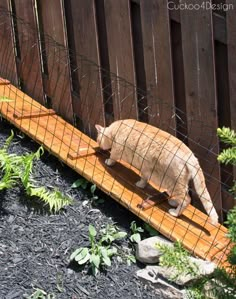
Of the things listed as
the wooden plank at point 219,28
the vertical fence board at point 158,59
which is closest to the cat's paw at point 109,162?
the vertical fence board at point 158,59

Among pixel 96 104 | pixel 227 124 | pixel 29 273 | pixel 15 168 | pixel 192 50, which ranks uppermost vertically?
pixel 192 50

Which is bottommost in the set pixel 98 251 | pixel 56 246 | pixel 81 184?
pixel 56 246

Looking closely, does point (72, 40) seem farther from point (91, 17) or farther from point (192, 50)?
point (192, 50)

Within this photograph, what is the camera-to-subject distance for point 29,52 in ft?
20.9

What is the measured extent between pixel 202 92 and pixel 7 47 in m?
2.45

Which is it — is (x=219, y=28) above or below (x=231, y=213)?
above

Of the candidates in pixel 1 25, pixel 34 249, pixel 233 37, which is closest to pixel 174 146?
pixel 233 37

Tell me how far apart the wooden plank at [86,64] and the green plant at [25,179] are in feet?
2.79

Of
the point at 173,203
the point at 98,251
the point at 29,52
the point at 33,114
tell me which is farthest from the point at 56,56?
the point at 98,251

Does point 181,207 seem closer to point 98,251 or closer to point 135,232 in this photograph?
point 135,232

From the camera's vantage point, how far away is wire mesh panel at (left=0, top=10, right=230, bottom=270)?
5062 mm

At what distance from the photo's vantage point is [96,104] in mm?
5922

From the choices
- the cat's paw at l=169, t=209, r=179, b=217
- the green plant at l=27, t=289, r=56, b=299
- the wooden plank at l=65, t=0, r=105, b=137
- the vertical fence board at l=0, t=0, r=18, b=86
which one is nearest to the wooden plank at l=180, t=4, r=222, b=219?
the cat's paw at l=169, t=209, r=179, b=217

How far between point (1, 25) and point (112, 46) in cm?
156
